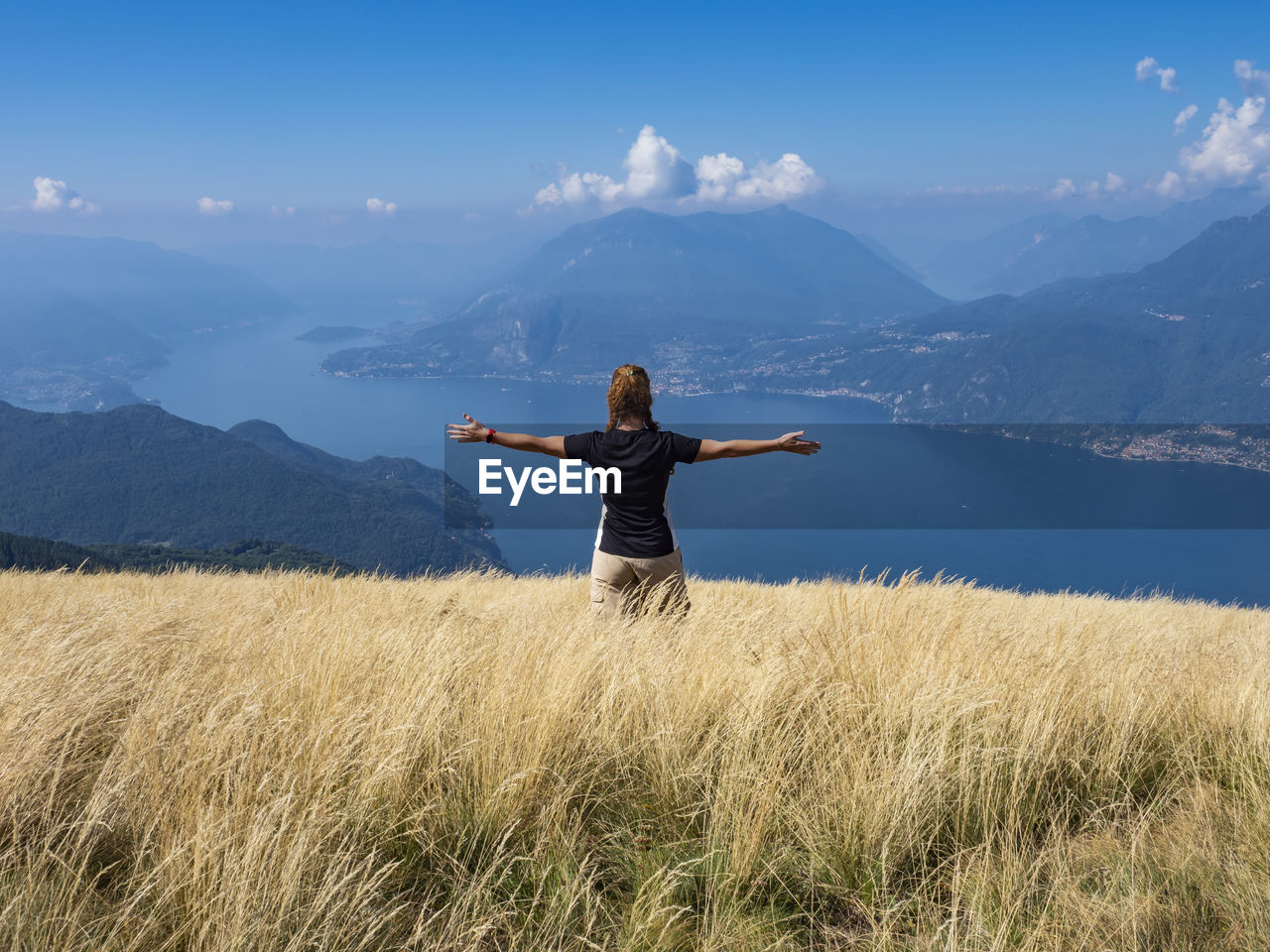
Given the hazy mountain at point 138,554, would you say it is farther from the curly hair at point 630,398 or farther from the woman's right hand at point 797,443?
the woman's right hand at point 797,443

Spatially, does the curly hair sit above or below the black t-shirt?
above

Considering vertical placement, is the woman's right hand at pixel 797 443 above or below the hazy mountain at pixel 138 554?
above

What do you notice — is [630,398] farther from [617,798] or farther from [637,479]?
[617,798]

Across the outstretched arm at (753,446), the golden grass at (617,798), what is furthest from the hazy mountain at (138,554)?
the golden grass at (617,798)

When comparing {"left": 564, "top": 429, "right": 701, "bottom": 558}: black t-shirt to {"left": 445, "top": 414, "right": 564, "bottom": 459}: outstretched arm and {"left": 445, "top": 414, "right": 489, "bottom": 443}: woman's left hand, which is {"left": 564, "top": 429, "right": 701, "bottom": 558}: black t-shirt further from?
{"left": 445, "top": 414, "right": 489, "bottom": 443}: woman's left hand

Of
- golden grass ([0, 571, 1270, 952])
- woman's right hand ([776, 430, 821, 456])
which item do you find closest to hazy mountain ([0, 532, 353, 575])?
woman's right hand ([776, 430, 821, 456])

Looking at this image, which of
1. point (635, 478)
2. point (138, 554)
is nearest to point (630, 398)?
point (635, 478)
